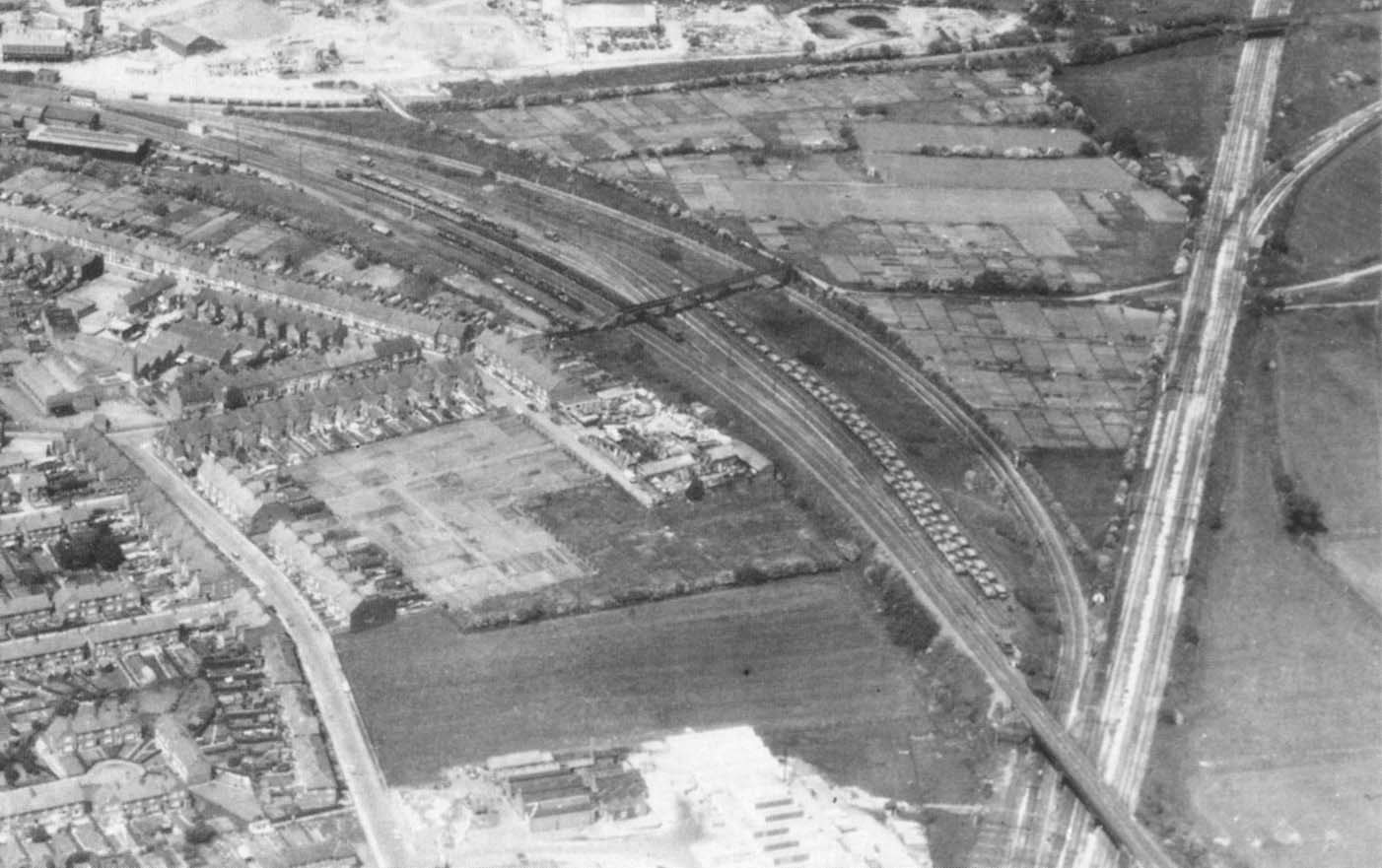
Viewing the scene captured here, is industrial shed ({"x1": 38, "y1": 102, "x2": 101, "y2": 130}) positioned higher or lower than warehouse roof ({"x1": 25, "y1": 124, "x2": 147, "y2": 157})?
higher

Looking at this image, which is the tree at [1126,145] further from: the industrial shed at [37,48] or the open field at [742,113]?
the industrial shed at [37,48]

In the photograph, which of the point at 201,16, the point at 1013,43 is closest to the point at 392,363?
the point at 201,16

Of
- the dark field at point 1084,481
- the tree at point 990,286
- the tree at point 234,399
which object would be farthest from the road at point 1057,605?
the tree at point 234,399

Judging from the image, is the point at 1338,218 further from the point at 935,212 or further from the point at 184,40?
the point at 184,40

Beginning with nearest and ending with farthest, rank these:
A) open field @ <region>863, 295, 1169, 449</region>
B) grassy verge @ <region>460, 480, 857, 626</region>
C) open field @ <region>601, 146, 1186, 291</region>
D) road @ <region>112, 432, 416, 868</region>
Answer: road @ <region>112, 432, 416, 868</region> < grassy verge @ <region>460, 480, 857, 626</region> < open field @ <region>863, 295, 1169, 449</region> < open field @ <region>601, 146, 1186, 291</region>

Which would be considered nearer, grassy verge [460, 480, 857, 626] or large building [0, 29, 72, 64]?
grassy verge [460, 480, 857, 626]

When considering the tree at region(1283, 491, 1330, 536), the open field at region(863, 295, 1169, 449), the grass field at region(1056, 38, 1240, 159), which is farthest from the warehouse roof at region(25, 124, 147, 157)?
the tree at region(1283, 491, 1330, 536)

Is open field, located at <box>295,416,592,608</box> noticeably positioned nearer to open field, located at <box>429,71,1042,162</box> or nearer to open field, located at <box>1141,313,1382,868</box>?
open field, located at <box>1141,313,1382,868</box>

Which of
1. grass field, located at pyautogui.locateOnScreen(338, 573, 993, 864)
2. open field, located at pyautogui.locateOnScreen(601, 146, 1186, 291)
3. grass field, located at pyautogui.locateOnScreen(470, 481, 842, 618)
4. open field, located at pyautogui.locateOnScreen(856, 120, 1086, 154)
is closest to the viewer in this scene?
grass field, located at pyautogui.locateOnScreen(338, 573, 993, 864)
